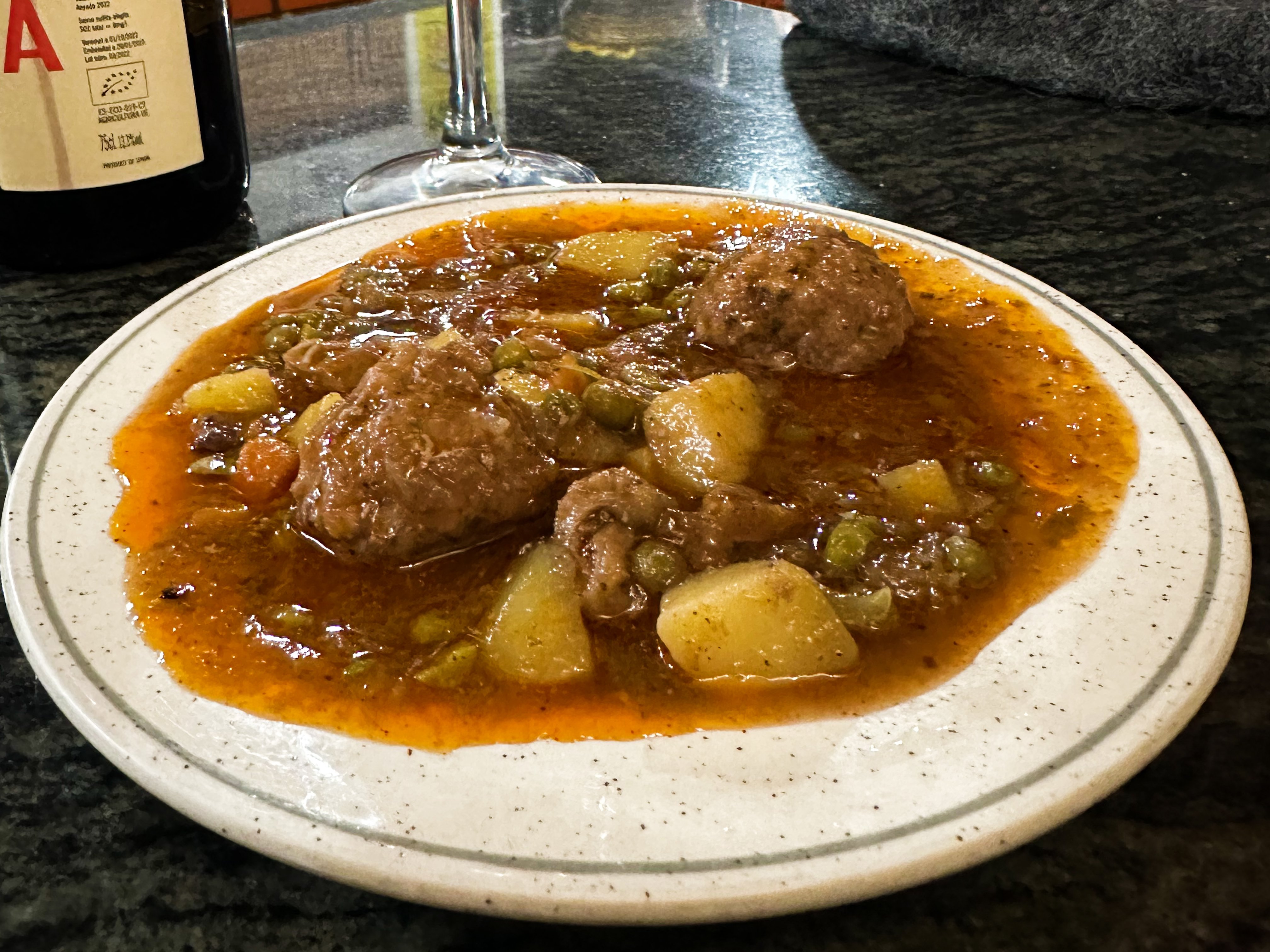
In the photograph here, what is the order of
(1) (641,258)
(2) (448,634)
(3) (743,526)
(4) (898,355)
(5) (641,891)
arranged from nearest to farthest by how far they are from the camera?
(5) (641,891), (2) (448,634), (3) (743,526), (4) (898,355), (1) (641,258)

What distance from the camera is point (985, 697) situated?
144cm

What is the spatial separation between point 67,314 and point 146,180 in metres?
0.40

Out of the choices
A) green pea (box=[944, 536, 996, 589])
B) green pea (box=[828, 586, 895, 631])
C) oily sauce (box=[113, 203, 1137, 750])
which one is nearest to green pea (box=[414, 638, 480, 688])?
oily sauce (box=[113, 203, 1137, 750])

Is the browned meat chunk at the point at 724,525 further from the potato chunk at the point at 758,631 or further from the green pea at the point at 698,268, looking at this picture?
the green pea at the point at 698,268

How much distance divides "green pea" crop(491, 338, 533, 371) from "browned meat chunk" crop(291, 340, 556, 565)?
1.04ft

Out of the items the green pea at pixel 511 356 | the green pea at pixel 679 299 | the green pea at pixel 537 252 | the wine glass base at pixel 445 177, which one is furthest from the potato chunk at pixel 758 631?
the wine glass base at pixel 445 177

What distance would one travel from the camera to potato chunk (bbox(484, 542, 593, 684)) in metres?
1.54

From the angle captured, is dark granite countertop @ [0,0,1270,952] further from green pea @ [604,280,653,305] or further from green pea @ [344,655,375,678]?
green pea @ [604,280,653,305]

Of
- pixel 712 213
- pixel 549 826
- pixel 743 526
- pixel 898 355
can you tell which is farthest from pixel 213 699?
pixel 712 213

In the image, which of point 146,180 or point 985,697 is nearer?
point 985,697

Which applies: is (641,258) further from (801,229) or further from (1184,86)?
(1184,86)

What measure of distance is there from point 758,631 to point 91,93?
82.9 inches

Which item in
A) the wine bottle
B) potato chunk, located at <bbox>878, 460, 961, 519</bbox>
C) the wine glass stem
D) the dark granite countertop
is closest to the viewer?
the dark granite countertop

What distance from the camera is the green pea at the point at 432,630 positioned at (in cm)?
159
